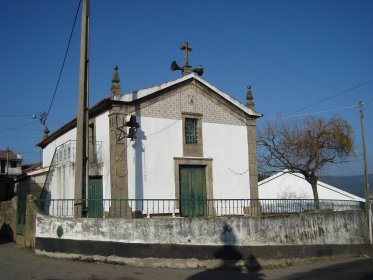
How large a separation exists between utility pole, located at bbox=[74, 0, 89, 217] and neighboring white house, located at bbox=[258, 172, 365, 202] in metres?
23.2

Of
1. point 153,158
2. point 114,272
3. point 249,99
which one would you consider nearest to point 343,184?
point 249,99

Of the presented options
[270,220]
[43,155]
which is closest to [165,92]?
[270,220]

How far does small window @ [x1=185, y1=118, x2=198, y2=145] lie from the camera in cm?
1753

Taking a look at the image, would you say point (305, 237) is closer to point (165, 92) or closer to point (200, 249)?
point (200, 249)

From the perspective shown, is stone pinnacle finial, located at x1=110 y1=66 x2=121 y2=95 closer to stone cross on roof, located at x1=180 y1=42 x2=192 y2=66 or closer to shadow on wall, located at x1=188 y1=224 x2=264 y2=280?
stone cross on roof, located at x1=180 y1=42 x2=192 y2=66

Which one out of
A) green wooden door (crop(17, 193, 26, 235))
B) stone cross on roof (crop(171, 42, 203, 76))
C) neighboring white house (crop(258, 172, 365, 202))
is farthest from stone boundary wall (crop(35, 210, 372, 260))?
neighboring white house (crop(258, 172, 365, 202))

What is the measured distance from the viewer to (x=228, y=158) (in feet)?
60.4

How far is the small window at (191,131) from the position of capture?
1753cm

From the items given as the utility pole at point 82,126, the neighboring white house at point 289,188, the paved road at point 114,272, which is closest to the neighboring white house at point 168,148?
the utility pole at point 82,126

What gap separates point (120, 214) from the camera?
13.2m

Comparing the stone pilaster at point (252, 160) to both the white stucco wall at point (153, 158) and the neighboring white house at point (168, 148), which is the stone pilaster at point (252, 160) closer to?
the neighboring white house at point (168, 148)

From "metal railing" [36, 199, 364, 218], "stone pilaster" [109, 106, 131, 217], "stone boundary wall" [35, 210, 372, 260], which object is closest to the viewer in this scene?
"stone boundary wall" [35, 210, 372, 260]

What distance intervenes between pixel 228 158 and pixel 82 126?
8192 mm

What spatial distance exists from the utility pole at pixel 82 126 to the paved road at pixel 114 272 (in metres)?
1.80
